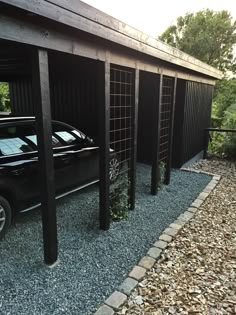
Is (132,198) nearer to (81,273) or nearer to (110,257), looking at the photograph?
(110,257)

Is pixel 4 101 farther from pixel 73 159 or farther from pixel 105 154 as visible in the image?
pixel 105 154

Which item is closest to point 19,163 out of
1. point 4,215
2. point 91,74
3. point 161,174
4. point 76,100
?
point 4,215

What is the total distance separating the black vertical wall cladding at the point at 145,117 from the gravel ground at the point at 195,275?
3062 millimetres

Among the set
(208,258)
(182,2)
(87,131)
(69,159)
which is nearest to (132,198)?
(69,159)

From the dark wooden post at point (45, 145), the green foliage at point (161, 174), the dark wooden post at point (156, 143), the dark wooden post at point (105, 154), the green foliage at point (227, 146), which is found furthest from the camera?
the green foliage at point (227, 146)

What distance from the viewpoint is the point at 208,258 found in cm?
286

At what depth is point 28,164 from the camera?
3203 mm

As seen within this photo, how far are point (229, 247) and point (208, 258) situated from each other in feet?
1.39

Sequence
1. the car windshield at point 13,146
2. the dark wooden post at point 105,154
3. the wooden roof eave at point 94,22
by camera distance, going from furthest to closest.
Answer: the car windshield at point 13,146 → the dark wooden post at point 105,154 → the wooden roof eave at point 94,22

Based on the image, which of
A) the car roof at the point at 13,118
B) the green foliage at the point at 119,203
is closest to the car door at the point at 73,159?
the car roof at the point at 13,118

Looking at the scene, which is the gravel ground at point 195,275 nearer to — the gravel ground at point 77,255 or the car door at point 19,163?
the gravel ground at point 77,255

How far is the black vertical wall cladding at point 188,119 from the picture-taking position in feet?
19.5

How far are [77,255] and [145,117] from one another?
451 cm

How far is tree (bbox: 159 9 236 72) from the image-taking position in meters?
19.4
